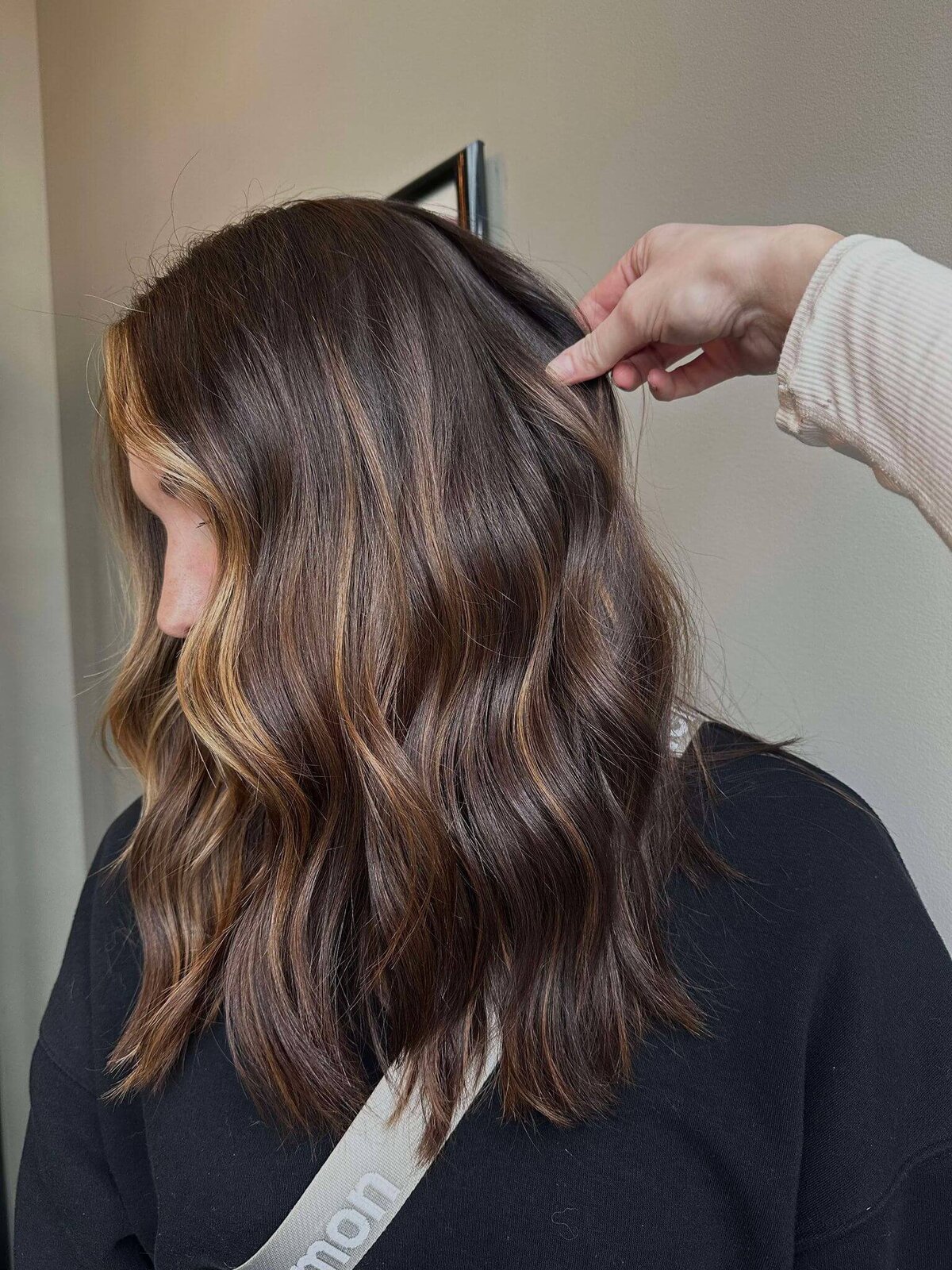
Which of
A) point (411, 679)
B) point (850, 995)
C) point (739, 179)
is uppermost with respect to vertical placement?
point (739, 179)

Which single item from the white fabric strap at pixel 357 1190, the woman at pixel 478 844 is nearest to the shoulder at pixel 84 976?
the woman at pixel 478 844

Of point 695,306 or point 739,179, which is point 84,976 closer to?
point 695,306

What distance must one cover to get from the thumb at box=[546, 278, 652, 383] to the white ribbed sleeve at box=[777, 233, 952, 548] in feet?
0.40

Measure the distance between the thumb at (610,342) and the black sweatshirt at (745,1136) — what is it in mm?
371

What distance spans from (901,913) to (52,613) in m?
1.55

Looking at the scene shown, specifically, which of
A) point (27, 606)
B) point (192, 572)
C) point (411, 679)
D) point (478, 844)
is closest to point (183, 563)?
point (192, 572)

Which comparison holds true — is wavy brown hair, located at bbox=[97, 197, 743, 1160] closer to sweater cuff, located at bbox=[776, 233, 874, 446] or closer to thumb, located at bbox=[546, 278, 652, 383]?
thumb, located at bbox=[546, 278, 652, 383]

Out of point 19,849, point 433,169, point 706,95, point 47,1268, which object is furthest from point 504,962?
point 19,849

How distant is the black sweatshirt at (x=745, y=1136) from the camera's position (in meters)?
0.51

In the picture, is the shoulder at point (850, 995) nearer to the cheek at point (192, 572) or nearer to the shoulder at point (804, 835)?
the shoulder at point (804, 835)

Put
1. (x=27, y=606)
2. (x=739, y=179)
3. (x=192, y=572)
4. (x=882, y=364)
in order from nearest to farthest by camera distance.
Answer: (x=882, y=364) < (x=192, y=572) < (x=739, y=179) < (x=27, y=606)

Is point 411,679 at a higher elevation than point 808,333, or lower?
lower

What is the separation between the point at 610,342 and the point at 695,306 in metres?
0.07

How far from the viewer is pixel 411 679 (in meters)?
0.56
